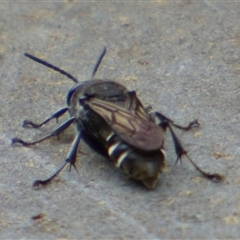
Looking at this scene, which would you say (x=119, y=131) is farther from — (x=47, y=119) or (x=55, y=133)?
(x=47, y=119)

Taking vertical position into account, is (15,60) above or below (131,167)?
below

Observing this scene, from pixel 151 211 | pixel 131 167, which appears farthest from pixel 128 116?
pixel 151 211

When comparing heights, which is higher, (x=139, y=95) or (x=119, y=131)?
(x=119, y=131)

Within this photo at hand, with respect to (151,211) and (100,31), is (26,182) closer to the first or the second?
(151,211)

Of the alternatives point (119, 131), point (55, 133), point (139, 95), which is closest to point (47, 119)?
point (55, 133)

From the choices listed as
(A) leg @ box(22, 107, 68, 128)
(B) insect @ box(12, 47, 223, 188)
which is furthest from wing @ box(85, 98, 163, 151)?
(A) leg @ box(22, 107, 68, 128)

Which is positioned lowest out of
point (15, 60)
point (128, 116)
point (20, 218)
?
point (15, 60)

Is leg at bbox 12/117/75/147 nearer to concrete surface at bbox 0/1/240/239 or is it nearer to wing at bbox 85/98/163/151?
concrete surface at bbox 0/1/240/239
